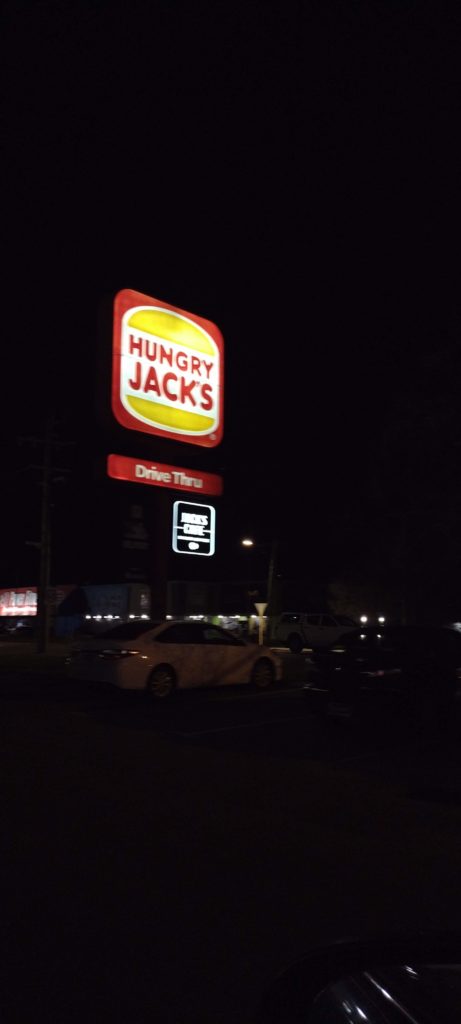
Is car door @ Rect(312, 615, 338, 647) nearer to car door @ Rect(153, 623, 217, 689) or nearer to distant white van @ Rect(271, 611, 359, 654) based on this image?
distant white van @ Rect(271, 611, 359, 654)

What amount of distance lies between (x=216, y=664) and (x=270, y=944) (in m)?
11.9

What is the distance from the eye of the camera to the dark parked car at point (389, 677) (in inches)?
440

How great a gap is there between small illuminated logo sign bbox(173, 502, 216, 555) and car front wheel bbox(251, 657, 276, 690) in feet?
14.5

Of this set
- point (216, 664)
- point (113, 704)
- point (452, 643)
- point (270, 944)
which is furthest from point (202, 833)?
point (216, 664)

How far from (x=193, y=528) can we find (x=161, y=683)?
6576 mm

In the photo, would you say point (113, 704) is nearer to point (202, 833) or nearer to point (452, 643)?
point (452, 643)

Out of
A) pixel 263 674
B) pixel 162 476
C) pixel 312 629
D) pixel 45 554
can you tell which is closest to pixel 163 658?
pixel 263 674

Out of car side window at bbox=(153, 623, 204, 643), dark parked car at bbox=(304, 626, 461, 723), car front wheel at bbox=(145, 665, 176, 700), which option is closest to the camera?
dark parked car at bbox=(304, 626, 461, 723)

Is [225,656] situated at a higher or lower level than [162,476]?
lower

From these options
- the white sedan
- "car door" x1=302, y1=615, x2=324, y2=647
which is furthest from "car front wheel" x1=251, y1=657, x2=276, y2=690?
"car door" x1=302, y1=615, x2=324, y2=647

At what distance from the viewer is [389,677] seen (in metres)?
11.2

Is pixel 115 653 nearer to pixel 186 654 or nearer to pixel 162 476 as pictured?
pixel 186 654

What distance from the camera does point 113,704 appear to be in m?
14.8

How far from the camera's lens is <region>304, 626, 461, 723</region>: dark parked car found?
11172mm
